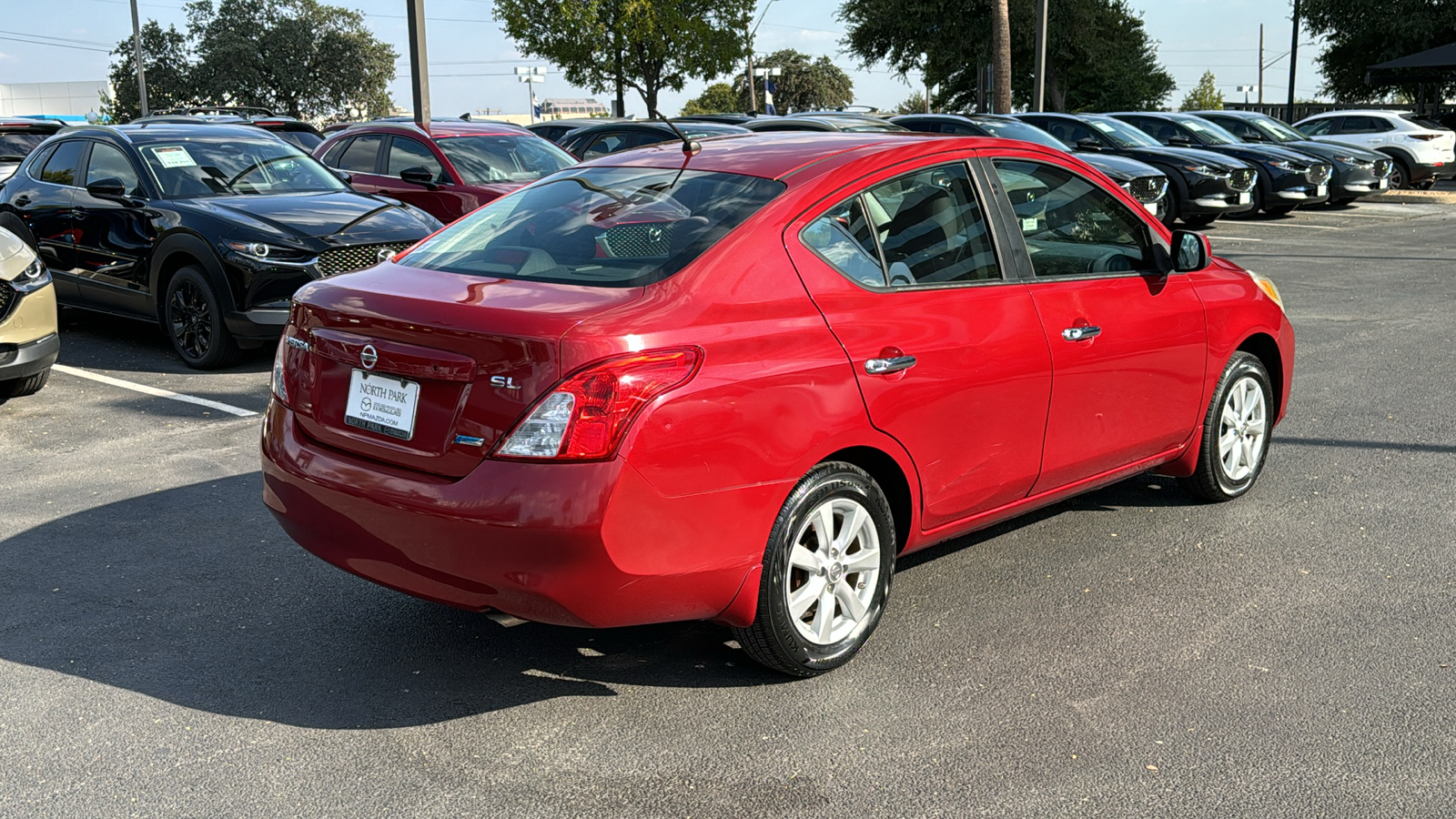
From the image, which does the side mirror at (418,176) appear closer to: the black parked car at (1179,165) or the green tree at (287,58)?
the black parked car at (1179,165)

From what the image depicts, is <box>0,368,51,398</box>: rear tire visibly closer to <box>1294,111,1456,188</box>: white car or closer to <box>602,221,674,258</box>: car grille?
<box>602,221,674,258</box>: car grille

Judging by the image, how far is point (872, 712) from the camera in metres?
3.81

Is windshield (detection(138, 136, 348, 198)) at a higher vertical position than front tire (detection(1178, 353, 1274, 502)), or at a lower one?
higher

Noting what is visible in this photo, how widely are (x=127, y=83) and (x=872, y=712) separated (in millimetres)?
70167

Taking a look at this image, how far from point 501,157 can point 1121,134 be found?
37.2 feet

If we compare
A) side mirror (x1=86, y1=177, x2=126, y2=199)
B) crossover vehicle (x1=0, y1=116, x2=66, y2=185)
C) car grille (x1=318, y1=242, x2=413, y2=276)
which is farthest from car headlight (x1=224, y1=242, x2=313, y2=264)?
crossover vehicle (x1=0, y1=116, x2=66, y2=185)

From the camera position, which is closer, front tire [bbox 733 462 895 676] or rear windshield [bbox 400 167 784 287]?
front tire [bbox 733 462 895 676]

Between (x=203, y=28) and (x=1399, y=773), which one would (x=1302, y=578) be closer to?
(x=1399, y=773)

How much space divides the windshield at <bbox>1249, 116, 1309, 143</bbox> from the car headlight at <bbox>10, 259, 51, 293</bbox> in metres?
21.4

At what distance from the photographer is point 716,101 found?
102 metres

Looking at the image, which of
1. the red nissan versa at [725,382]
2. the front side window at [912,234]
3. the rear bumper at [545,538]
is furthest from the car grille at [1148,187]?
the rear bumper at [545,538]

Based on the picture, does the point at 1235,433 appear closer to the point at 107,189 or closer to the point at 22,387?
the point at 22,387

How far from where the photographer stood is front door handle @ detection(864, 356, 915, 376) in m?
3.98

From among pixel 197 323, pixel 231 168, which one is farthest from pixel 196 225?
pixel 231 168
